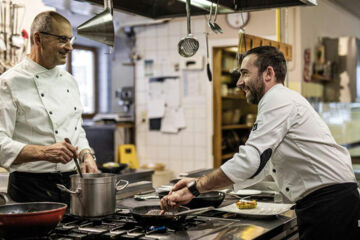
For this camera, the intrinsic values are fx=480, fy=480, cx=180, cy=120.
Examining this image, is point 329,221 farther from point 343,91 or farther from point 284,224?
point 343,91

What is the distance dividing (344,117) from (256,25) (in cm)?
224

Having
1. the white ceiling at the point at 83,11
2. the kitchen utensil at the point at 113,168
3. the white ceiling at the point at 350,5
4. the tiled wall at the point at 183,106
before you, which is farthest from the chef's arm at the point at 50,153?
the white ceiling at the point at 350,5

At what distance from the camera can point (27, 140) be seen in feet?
7.85

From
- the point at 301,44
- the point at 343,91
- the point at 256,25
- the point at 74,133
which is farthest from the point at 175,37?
the point at 74,133

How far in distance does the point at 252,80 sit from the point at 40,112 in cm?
106

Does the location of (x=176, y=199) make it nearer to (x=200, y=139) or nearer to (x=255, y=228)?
(x=255, y=228)

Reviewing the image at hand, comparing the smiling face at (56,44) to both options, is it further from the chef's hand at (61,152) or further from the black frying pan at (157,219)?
the black frying pan at (157,219)

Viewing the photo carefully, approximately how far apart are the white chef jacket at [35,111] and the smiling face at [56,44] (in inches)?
3.4

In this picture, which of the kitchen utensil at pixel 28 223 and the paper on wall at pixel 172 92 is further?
the paper on wall at pixel 172 92

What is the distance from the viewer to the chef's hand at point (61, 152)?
2078mm

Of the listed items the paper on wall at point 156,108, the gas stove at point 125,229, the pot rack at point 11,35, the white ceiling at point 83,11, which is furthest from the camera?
the paper on wall at point 156,108

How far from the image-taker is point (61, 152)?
2.08 m

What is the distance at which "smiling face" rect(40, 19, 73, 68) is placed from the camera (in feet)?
8.00

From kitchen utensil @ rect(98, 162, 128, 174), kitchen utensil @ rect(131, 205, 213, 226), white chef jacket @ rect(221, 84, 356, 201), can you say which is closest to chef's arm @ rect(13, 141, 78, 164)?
kitchen utensil @ rect(131, 205, 213, 226)
